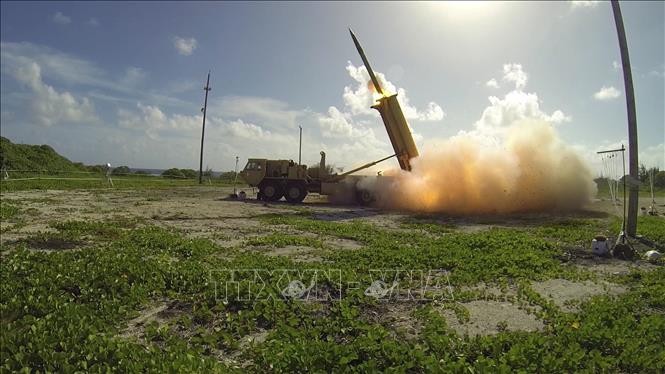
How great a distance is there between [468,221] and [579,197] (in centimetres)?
950

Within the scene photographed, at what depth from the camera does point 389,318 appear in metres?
6.27

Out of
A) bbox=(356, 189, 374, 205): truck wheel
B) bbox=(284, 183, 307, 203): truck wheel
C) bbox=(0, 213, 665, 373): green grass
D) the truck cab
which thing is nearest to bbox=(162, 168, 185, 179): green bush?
the truck cab

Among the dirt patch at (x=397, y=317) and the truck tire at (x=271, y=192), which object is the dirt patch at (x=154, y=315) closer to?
the dirt patch at (x=397, y=317)

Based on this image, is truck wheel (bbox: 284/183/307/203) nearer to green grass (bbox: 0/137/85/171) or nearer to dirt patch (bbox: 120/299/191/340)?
dirt patch (bbox: 120/299/191/340)

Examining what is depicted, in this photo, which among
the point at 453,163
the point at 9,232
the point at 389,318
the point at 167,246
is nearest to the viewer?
the point at 389,318

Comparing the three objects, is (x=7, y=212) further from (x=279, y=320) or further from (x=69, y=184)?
(x=69, y=184)

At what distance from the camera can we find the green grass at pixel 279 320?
458 cm

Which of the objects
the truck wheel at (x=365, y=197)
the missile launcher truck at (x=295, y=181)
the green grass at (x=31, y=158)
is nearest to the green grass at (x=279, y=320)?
the truck wheel at (x=365, y=197)

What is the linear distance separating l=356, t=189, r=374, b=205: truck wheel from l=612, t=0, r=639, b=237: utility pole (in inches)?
600

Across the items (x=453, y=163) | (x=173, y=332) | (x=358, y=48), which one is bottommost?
(x=173, y=332)

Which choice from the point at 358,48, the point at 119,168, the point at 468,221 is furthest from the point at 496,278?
the point at 119,168

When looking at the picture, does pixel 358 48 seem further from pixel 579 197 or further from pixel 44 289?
pixel 44 289

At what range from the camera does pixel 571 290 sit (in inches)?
302

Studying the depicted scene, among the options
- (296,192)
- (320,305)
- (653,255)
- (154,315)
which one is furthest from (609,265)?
(296,192)
